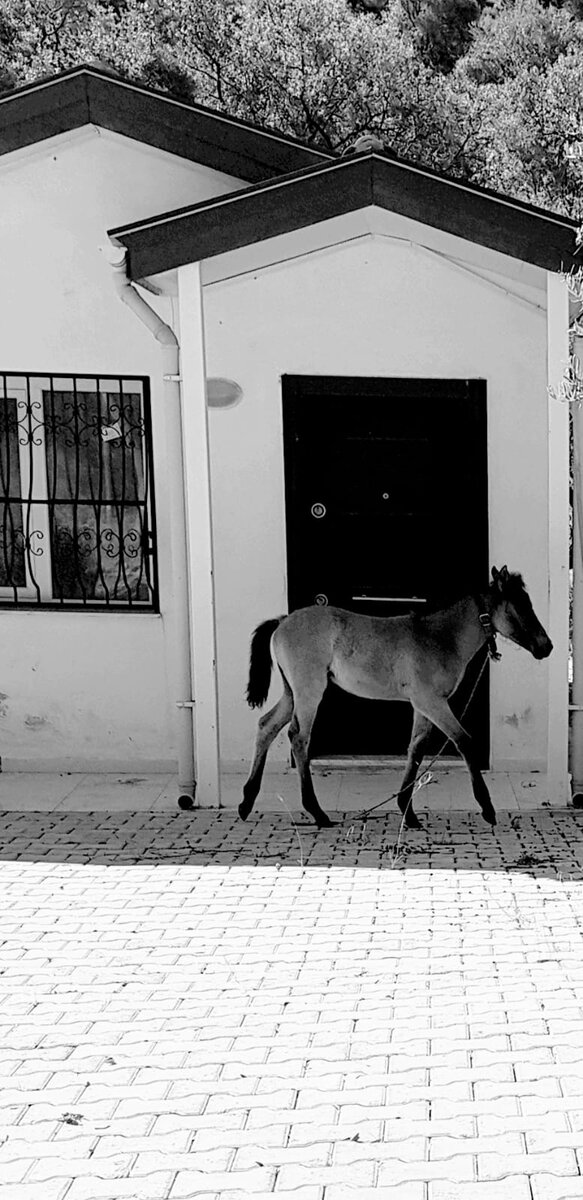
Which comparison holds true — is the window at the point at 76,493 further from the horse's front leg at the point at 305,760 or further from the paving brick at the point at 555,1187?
the paving brick at the point at 555,1187

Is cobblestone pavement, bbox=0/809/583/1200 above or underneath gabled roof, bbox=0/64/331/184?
underneath

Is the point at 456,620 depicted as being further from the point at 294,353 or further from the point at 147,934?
the point at 147,934

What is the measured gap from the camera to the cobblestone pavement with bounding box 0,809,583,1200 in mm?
3578

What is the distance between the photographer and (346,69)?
60.3 feet

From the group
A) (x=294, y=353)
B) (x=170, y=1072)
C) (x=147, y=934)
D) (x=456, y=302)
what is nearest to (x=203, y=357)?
(x=294, y=353)

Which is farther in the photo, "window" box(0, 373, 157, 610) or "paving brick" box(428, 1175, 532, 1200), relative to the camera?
"window" box(0, 373, 157, 610)

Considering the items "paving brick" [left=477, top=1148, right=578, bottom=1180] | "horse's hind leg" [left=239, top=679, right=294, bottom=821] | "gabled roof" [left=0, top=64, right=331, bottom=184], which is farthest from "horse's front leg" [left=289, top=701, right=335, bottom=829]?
"paving brick" [left=477, top=1148, right=578, bottom=1180]

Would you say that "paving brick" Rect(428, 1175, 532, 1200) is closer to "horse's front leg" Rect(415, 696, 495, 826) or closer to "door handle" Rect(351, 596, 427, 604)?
"horse's front leg" Rect(415, 696, 495, 826)

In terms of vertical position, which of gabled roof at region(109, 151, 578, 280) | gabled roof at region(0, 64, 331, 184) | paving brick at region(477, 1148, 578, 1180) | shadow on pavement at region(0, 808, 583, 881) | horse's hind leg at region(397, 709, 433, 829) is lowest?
shadow on pavement at region(0, 808, 583, 881)

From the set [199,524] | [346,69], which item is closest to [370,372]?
[199,524]

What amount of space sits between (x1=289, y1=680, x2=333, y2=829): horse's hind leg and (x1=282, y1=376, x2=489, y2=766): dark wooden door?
1286 mm

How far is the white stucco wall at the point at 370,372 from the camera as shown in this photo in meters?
8.27

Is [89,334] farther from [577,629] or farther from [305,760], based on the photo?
[577,629]

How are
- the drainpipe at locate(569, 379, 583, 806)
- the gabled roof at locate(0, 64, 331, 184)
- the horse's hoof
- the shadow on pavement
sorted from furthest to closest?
the gabled roof at locate(0, 64, 331, 184) < the drainpipe at locate(569, 379, 583, 806) < the horse's hoof < the shadow on pavement
